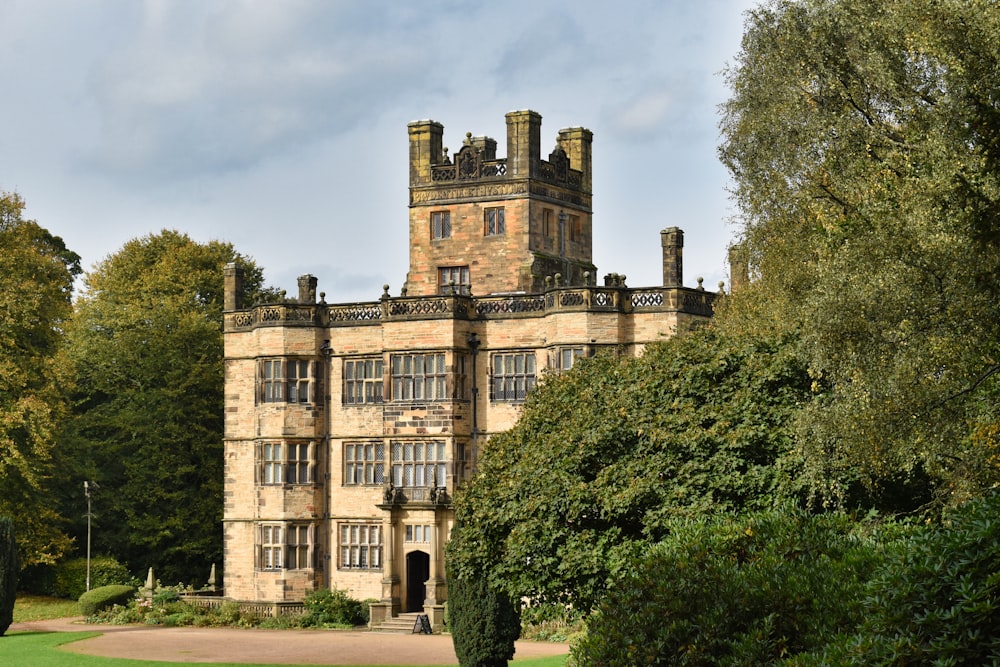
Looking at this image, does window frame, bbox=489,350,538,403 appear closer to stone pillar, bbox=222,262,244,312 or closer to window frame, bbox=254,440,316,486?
window frame, bbox=254,440,316,486

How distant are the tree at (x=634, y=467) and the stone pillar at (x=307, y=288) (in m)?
23.7

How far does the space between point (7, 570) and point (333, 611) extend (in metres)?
10.1

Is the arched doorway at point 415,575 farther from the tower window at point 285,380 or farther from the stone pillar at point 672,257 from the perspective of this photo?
the stone pillar at point 672,257

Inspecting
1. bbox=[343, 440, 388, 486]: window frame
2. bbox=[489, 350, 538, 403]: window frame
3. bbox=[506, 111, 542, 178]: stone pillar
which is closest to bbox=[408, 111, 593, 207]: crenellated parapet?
bbox=[506, 111, 542, 178]: stone pillar

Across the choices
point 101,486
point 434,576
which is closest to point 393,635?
point 434,576

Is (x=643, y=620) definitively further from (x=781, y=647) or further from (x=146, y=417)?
(x=146, y=417)

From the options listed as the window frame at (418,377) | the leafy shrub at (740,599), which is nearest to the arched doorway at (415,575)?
the window frame at (418,377)

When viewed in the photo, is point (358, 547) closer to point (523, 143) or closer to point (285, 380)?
point (285, 380)

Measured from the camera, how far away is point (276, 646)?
38.8 meters

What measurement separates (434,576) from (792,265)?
2239cm

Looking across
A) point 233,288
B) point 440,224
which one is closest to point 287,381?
point 233,288

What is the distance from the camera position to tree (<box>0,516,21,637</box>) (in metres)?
41.8

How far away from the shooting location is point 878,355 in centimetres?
Answer: 1980

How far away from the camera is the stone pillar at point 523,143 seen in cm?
4800
